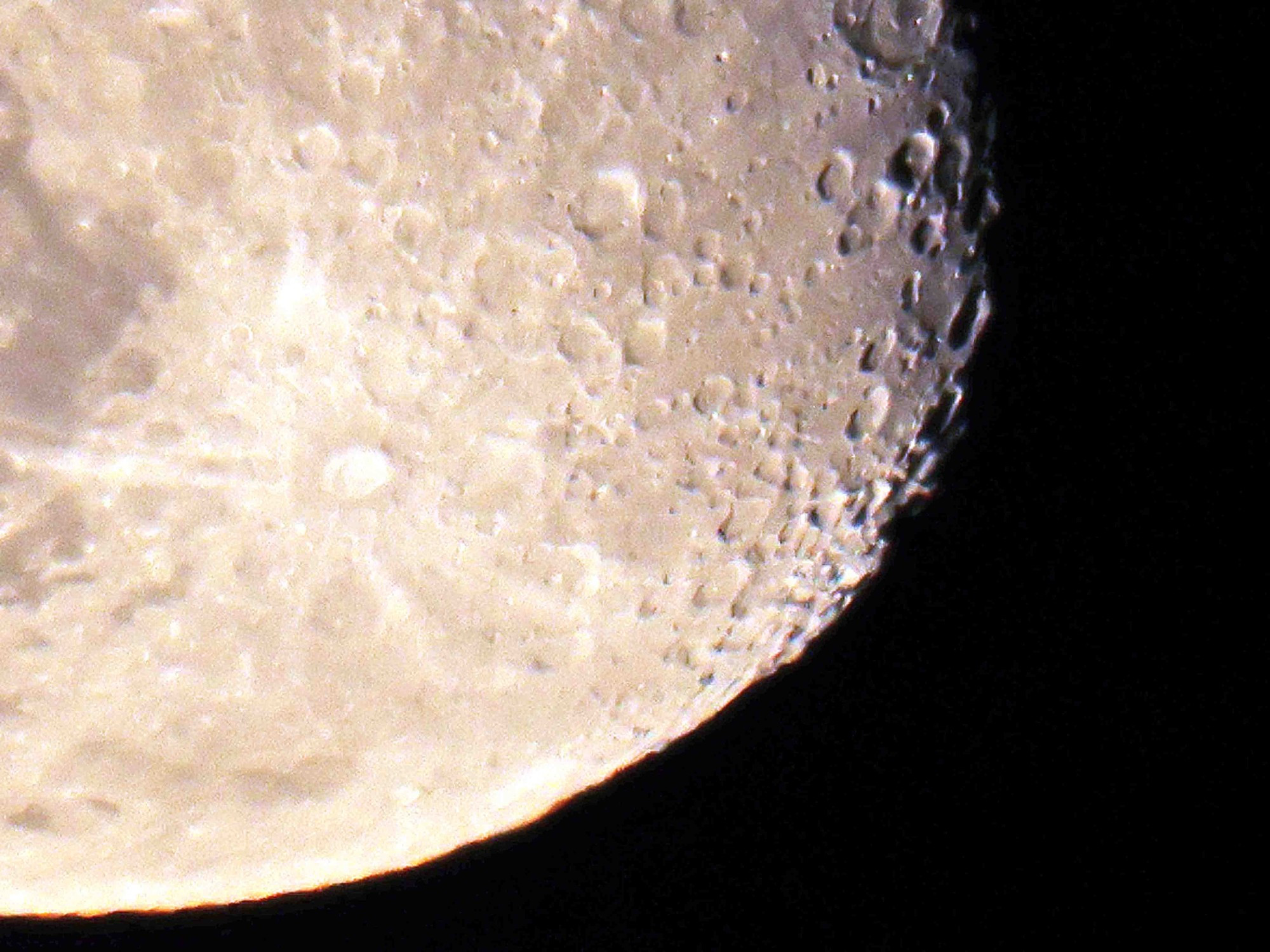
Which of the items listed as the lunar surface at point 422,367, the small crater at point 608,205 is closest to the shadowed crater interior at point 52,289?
the lunar surface at point 422,367

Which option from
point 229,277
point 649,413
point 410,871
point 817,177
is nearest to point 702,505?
point 649,413

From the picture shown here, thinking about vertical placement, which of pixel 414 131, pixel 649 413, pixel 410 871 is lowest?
pixel 410 871

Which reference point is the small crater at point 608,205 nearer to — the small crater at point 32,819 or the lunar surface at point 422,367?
the lunar surface at point 422,367

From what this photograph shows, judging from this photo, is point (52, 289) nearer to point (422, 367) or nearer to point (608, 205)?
point (422, 367)

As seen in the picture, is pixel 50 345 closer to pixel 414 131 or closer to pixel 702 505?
pixel 414 131

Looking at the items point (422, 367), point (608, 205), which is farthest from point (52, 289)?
point (608, 205)

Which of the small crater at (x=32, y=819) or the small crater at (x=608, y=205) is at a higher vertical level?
the small crater at (x=608, y=205)

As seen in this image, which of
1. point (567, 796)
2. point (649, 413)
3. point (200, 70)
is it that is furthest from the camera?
point (567, 796)

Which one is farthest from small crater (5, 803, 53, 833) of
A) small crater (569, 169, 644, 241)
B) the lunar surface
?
small crater (569, 169, 644, 241)
